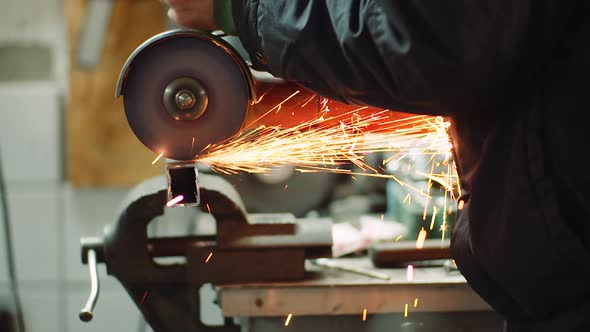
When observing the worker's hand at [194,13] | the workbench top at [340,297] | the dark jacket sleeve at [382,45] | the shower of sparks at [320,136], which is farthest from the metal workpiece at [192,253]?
the dark jacket sleeve at [382,45]

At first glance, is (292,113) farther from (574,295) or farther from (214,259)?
(574,295)

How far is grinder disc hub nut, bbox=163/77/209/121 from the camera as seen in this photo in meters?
1.15

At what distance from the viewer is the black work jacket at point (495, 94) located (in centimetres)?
87

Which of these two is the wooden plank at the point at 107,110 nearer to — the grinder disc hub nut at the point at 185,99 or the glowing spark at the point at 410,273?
the glowing spark at the point at 410,273

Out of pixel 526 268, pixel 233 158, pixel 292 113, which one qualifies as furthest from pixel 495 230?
pixel 233 158

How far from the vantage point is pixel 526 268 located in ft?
3.21

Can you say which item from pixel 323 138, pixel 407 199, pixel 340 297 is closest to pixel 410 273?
pixel 340 297

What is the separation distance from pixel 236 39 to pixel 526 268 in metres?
0.60

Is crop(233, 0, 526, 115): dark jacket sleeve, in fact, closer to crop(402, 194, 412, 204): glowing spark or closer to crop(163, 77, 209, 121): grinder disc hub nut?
crop(163, 77, 209, 121): grinder disc hub nut

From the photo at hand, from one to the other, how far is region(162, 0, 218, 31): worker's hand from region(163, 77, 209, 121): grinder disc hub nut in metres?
0.09

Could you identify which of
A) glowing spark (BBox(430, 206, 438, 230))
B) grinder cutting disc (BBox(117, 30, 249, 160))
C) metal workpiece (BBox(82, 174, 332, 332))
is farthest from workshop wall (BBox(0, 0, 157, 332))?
grinder cutting disc (BBox(117, 30, 249, 160))

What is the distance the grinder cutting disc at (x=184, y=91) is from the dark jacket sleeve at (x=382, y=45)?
0.11 metres

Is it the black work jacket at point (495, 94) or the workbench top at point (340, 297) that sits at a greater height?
the black work jacket at point (495, 94)

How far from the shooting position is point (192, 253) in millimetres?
1436
